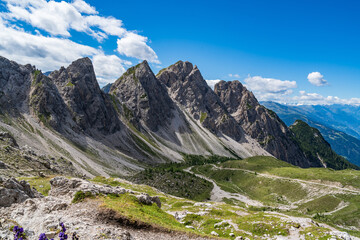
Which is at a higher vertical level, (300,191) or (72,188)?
(72,188)

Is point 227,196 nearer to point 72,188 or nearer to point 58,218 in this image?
point 72,188

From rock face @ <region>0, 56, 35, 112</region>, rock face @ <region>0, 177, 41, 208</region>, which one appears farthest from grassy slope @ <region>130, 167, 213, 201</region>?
rock face @ <region>0, 56, 35, 112</region>

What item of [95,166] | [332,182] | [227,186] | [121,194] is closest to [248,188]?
[227,186]

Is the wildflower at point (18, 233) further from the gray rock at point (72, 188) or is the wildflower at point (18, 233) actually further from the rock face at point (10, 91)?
the rock face at point (10, 91)

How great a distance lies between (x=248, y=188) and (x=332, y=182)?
145 ft

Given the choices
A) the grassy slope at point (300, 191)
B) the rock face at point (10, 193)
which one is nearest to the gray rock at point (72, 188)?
the rock face at point (10, 193)

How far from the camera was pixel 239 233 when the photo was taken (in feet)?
109

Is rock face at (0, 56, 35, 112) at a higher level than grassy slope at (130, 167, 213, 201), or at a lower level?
higher

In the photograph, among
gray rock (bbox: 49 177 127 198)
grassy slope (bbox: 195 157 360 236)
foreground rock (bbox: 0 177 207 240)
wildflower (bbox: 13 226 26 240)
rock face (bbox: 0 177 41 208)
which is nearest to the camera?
wildflower (bbox: 13 226 26 240)

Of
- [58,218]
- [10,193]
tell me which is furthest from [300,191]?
[10,193]

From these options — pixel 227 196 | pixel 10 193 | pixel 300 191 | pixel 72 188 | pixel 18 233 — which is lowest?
pixel 227 196

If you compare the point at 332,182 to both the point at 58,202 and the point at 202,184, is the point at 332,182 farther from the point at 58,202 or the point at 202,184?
the point at 58,202

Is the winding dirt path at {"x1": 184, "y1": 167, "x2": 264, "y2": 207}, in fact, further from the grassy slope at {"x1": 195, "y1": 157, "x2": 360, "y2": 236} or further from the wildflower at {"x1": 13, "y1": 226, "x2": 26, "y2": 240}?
the wildflower at {"x1": 13, "y1": 226, "x2": 26, "y2": 240}

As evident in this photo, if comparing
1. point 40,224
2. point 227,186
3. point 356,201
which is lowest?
point 227,186
